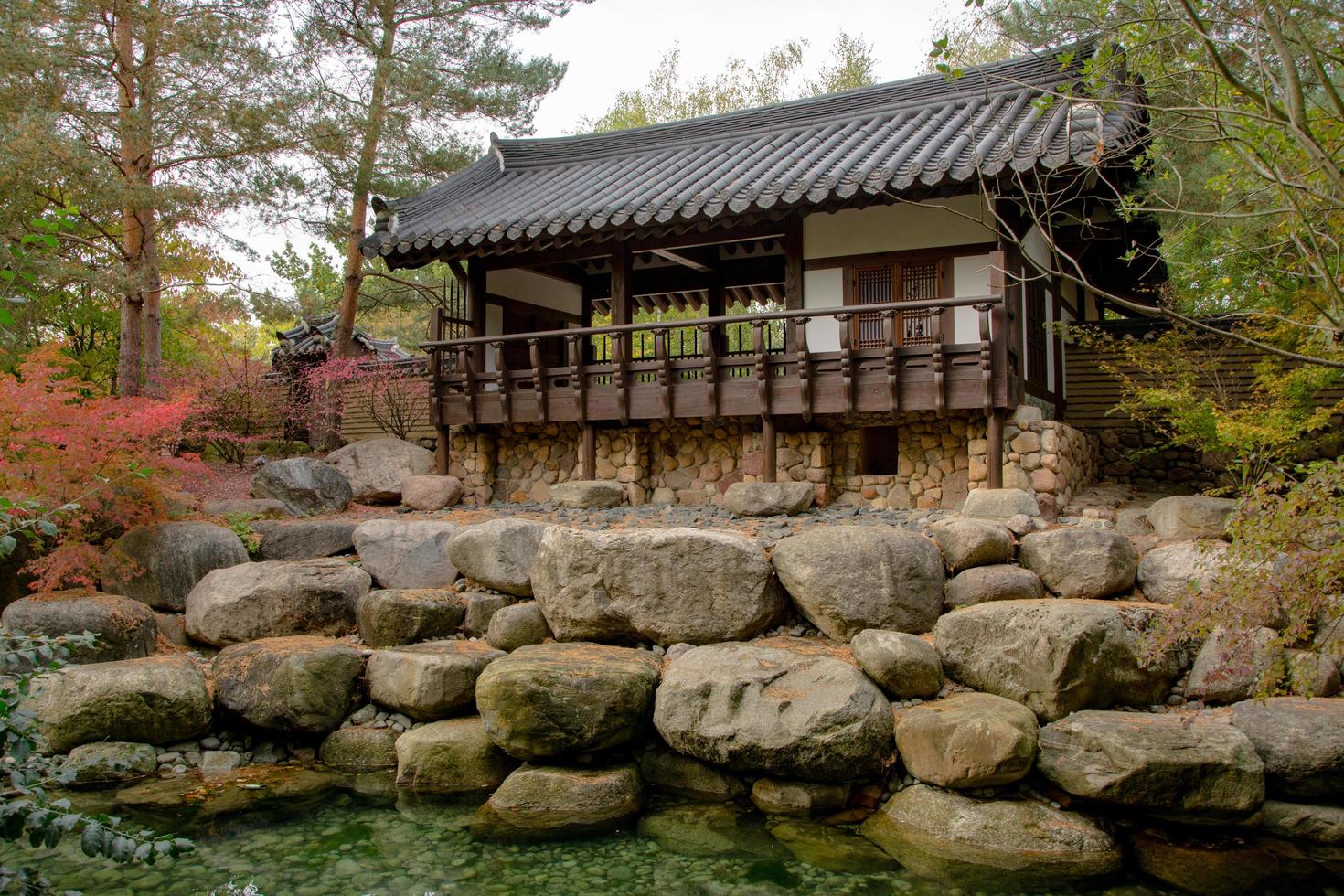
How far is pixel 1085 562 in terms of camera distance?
882cm

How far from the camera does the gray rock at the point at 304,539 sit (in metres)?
11.6

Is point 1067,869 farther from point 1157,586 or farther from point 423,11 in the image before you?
point 423,11

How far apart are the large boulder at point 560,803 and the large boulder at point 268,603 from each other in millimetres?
3658

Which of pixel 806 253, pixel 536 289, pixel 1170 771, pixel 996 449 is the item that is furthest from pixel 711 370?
pixel 1170 771

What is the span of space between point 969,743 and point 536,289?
1176cm

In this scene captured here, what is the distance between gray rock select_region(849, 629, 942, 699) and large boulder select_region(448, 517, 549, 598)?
399 cm

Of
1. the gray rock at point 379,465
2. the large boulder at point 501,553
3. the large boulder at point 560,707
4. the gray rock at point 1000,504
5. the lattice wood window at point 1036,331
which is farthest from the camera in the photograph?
the gray rock at point 379,465

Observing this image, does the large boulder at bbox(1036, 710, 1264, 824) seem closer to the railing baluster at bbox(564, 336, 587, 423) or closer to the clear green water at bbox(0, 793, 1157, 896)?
the clear green water at bbox(0, 793, 1157, 896)

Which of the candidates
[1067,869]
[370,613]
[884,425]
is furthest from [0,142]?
[1067,869]

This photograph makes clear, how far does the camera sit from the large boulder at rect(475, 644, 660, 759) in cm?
758

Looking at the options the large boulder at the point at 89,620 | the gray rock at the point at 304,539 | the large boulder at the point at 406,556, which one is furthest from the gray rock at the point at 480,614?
the large boulder at the point at 89,620

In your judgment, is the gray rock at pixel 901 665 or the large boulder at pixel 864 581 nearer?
the gray rock at pixel 901 665

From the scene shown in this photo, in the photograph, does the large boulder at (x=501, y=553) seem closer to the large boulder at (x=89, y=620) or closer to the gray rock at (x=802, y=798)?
the large boulder at (x=89, y=620)

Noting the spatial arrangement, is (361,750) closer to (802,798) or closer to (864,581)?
(802,798)
